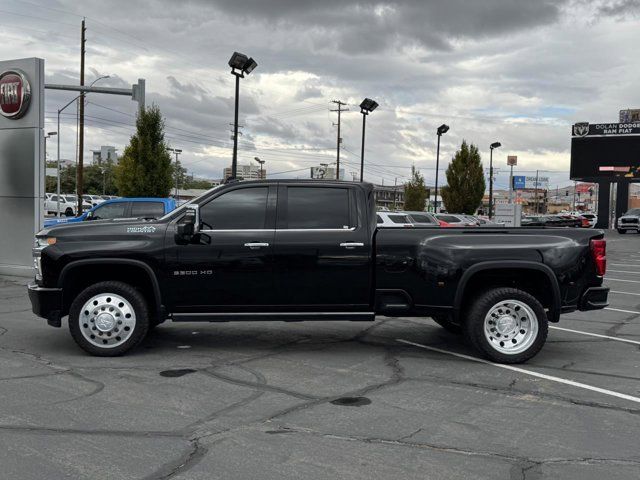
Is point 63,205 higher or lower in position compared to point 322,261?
higher

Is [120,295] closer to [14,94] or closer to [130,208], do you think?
[130,208]

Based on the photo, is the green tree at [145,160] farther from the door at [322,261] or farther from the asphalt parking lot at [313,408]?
the door at [322,261]

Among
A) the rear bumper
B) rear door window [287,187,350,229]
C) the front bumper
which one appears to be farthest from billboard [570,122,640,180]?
the front bumper

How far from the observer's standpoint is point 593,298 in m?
7.05

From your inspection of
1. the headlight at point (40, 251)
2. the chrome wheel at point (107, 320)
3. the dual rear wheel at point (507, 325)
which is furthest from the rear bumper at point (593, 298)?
the headlight at point (40, 251)

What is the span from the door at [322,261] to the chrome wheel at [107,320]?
1697 mm

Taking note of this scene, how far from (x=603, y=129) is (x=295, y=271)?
51433 mm

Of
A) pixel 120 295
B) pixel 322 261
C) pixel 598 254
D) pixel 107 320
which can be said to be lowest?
pixel 107 320

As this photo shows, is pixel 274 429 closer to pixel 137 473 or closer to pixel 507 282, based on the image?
pixel 137 473

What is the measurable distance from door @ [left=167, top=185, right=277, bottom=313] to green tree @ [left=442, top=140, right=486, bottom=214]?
45.4m

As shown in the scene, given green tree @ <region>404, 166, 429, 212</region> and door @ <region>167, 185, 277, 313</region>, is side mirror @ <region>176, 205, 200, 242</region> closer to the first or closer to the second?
door @ <region>167, 185, 277, 313</region>

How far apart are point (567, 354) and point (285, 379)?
11.7 feet

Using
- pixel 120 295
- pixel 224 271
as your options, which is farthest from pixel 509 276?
pixel 120 295

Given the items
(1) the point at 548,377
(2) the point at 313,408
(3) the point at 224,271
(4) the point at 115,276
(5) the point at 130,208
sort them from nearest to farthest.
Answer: (2) the point at 313,408 < (1) the point at 548,377 < (3) the point at 224,271 < (4) the point at 115,276 < (5) the point at 130,208
